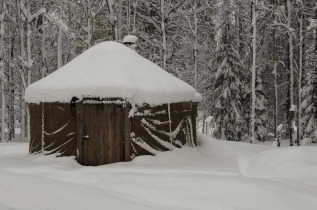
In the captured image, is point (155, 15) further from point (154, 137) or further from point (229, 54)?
point (154, 137)

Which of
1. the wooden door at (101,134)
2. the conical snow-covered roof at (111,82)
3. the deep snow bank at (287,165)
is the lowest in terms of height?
the deep snow bank at (287,165)

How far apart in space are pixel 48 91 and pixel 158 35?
1004 cm

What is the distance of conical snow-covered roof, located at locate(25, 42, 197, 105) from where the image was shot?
34.2 feet

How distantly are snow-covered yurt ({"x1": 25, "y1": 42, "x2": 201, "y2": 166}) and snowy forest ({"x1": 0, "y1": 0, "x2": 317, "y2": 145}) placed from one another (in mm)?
4930

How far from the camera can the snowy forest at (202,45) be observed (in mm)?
17891

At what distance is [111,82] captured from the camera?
10.5 metres

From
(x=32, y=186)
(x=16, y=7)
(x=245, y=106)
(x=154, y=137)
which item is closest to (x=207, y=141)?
(x=154, y=137)

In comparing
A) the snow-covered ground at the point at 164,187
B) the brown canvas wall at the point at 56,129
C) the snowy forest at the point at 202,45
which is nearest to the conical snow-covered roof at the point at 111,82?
the brown canvas wall at the point at 56,129

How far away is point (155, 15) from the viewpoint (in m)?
20.2

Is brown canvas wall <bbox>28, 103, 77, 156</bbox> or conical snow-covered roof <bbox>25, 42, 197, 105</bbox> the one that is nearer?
conical snow-covered roof <bbox>25, 42, 197, 105</bbox>

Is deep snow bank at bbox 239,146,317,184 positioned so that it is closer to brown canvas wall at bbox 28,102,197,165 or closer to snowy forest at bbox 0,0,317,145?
brown canvas wall at bbox 28,102,197,165

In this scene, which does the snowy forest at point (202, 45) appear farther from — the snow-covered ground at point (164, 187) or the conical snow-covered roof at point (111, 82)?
the snow-covered ground at point (164, 187)

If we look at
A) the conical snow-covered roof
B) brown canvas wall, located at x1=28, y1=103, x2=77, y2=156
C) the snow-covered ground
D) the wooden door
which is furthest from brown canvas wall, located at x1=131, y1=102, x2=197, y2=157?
brown canvas wall, located at x1=28, y1=103, x2=77, y2=156

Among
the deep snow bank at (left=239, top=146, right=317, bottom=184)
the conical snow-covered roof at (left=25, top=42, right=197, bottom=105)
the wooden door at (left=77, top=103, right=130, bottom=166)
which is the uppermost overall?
the conical snow-covered roof at (left=25, top=42, right=197, bottom=105)
